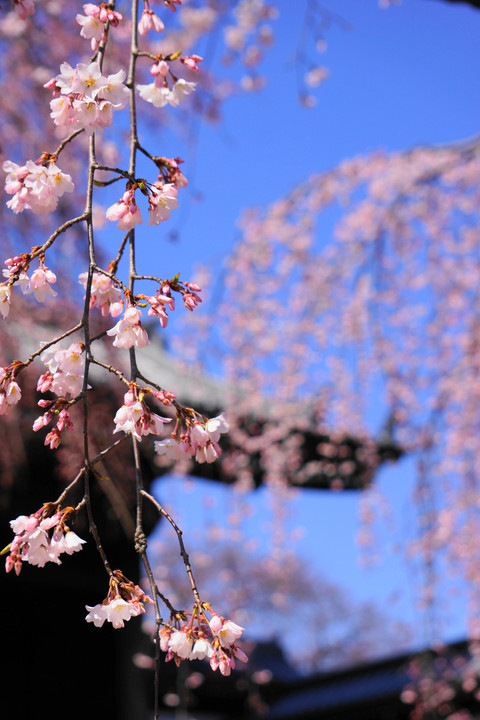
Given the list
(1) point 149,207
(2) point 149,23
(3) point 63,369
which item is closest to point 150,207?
(1) point 149,207

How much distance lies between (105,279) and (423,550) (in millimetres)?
4897

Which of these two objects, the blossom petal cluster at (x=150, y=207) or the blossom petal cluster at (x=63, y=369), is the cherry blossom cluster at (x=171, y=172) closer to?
the blossom petal cluster at (x=150, y=207)

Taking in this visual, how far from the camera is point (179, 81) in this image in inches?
53.6

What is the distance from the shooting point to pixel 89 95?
1.15m

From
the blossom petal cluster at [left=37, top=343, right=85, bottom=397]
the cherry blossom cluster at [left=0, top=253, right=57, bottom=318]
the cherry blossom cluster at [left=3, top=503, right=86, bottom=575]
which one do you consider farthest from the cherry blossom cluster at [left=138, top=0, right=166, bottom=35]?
the cherry blossom cluster at [left=3, top=503, right=86, bottom=575]

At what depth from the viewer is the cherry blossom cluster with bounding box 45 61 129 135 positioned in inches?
44.9

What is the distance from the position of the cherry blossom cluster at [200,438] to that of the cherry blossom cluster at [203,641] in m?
0.23

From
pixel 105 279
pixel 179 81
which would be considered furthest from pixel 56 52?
pixel 105 279

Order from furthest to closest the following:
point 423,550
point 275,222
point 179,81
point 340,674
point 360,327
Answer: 1. point 340,674
2. point 275,222
3. point 360,327
4. point 423,550
5. point 179,81

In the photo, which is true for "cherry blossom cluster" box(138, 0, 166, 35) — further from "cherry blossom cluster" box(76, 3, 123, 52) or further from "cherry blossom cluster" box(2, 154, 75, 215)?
"cherry blossom cluster" box(2, 154, 75, 215)

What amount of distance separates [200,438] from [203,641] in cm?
28

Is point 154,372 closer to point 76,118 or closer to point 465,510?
point 465,510

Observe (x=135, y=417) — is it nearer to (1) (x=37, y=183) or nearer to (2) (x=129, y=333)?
(2) (x=129, y=333)

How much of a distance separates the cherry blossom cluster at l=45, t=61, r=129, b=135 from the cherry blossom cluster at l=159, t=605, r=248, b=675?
0.73 metres
